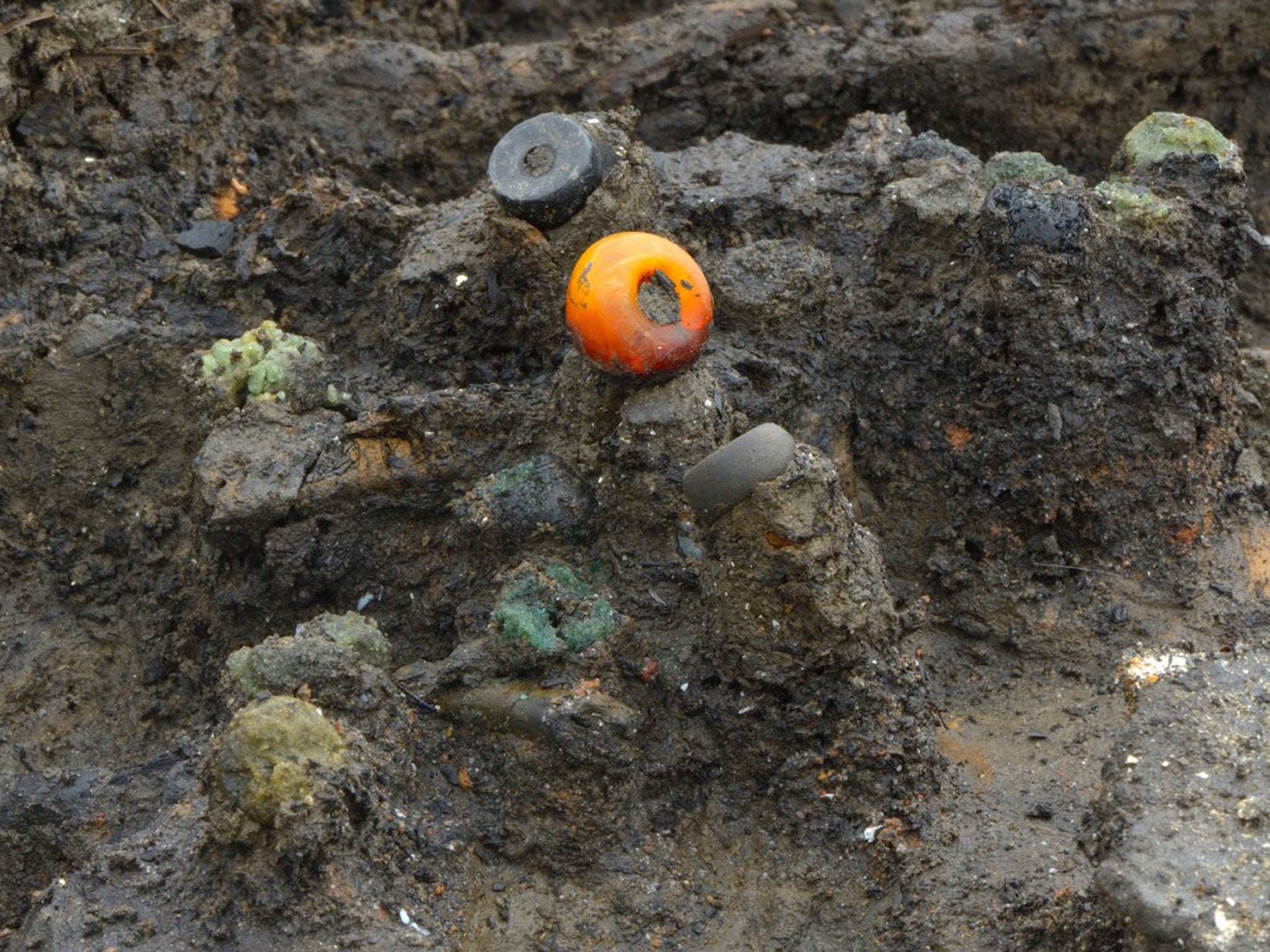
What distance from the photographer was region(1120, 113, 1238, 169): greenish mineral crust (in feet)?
14.9

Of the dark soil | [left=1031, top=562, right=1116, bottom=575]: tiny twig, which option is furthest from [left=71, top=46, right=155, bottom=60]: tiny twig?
[left=1031, top=562, right=1116, bottom=575]: tiny twig

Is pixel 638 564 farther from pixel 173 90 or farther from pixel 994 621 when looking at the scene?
pixel 173 90

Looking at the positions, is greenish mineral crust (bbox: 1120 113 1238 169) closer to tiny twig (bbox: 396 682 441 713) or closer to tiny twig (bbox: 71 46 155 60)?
tiny twig (bbox: 396 682 441 713)

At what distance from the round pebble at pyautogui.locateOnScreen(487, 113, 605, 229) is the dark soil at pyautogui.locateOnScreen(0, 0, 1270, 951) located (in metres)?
0.09

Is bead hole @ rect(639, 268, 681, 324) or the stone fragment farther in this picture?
the stone fragment

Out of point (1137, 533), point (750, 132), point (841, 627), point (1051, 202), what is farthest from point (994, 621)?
point (750, 132)

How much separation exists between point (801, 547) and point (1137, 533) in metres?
1.23

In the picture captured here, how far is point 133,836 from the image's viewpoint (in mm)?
3785

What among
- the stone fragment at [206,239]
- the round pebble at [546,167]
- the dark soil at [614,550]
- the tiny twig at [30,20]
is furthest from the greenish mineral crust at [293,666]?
the tiny twig at [30,20]

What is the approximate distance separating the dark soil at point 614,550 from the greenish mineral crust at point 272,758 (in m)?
0.01

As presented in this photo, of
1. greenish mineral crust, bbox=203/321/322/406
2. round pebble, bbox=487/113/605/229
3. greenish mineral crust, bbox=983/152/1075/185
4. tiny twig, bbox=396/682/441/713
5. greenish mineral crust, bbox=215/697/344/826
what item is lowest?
tiny twig, bbox=396/682/441/713

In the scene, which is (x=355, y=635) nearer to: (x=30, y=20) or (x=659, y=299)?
(x=659, y=299)

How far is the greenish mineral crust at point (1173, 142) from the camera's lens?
14.9ft

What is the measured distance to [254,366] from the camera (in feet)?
14.8
